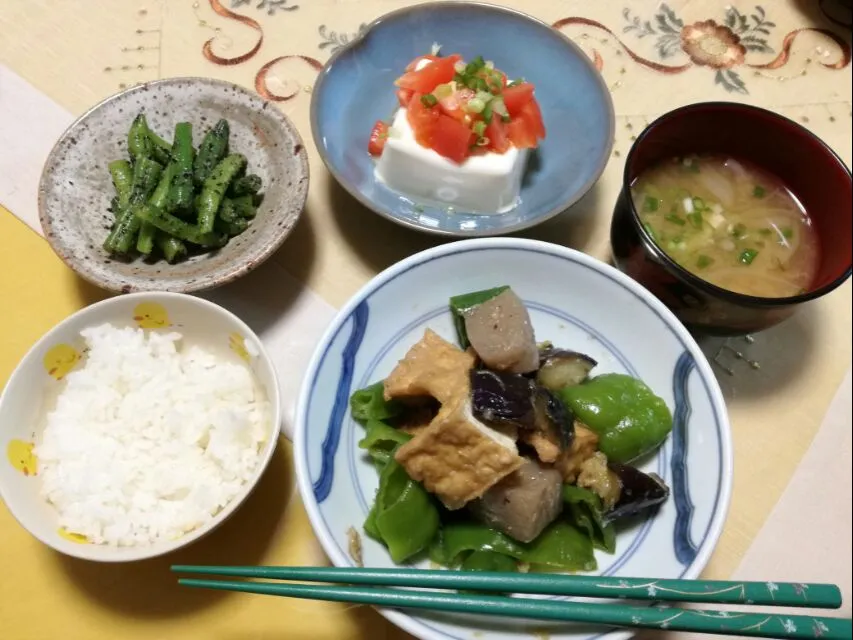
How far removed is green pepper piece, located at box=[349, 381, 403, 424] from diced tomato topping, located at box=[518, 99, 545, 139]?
3.06ft

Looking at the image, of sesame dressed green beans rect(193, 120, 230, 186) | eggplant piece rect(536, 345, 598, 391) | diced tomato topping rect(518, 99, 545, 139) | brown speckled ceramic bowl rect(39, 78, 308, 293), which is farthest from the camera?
diced tomato topping rect(518, 99, 545, 139)

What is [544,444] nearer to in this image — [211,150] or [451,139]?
[451,139]

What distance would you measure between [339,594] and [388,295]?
65 cm

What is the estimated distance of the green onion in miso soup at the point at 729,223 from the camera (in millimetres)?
1762

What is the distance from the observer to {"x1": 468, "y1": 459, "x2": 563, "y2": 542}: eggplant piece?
1.31 metres

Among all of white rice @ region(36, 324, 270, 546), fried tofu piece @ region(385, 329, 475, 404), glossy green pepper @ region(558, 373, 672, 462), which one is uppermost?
fried tofu piece @ region(385, 329, 475, 404)

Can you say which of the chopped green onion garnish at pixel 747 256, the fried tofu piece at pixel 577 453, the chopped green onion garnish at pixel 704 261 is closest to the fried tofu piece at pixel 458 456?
the fried tofu piece at pixel 577 453

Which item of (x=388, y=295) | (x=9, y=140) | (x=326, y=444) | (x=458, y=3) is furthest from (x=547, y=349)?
(x=9, y=140)

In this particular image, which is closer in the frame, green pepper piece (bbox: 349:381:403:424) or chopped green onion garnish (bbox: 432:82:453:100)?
green pepper piece (bbox: 349:381:403:424)

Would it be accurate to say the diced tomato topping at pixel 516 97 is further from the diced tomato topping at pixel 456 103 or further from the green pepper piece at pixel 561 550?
the green pepper piece at pixel 561 550

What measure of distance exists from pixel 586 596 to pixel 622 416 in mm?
402

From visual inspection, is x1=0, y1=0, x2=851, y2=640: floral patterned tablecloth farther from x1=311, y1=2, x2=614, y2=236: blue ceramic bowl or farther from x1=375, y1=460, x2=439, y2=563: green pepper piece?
x1=375, y1=460, x2=439, y2=563: green pepper piece

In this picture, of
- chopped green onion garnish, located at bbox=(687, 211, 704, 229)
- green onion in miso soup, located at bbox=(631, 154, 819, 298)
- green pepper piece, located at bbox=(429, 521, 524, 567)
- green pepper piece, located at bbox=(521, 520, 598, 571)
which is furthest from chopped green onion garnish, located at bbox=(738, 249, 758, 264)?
green pepper piece, located at bbox=(429, 521, 524, 567)

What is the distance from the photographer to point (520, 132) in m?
1.97
